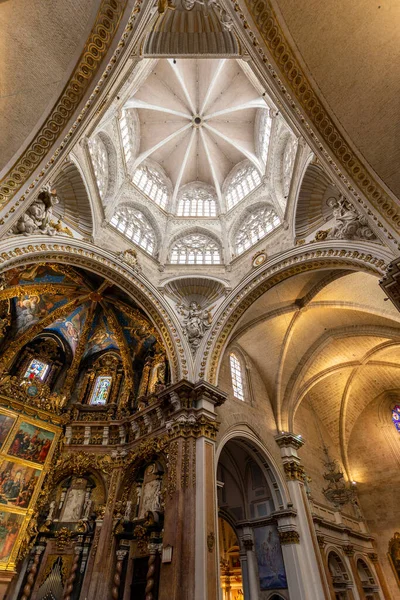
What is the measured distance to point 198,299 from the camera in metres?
15.7

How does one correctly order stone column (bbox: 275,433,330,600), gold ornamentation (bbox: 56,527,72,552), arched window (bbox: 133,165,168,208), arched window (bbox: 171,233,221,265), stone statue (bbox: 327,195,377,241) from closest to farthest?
stone statue (bbox: 327,195,377,241) < stone column (bbox: 275,433,330,600) < gold ornamentation (bbox: 56,527,72,552) < arched window (bbox: 171,233,221,265) < arched window (bbox: 133,165,168,208)

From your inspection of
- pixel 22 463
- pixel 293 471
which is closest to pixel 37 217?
pixel 22 463

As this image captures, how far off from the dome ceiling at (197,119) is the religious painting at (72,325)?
27.2ft

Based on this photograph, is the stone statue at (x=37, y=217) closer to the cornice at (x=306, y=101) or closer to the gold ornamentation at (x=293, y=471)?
the cornice at (x=306, y=101)

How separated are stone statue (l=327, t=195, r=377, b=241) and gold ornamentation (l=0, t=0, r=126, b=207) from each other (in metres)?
7.85

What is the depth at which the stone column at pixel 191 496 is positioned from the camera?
29.5 feet

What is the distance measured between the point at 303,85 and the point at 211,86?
45.3ft

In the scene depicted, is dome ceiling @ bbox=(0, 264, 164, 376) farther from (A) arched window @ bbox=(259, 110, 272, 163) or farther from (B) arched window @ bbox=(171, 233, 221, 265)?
(A) arched window @ bbox=(259, 110, 272, 163)

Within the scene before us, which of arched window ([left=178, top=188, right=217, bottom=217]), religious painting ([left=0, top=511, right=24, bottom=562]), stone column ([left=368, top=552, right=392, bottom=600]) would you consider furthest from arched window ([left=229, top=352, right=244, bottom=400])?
stone column ([left=368, top=552, right=392, bottom=600])

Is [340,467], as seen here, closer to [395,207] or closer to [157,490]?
[157,490]

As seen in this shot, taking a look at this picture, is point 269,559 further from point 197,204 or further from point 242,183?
point 242,183

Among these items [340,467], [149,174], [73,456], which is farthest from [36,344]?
[340,467]

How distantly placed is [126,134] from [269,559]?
20934mm

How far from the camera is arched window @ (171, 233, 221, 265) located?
668 inches
